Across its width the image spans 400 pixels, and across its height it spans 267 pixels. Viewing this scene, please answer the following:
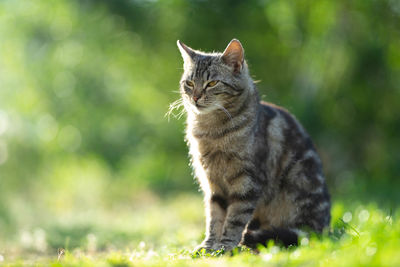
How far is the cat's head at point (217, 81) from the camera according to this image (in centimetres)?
389

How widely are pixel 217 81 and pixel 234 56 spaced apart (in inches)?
10.2

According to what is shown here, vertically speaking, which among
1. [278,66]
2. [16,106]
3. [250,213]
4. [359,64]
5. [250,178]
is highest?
[16,106]

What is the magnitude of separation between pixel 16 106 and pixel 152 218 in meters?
7.43

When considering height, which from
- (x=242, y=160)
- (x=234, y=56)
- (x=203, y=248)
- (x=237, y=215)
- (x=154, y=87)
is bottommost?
(x=203, y=248)

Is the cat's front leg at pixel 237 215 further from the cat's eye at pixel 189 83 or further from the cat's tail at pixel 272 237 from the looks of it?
the cat's eye at pixel 189 83

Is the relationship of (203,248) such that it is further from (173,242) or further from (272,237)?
(173,242)

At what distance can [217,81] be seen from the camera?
12.9ft

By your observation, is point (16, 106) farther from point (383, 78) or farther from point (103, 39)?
point (383, 78)

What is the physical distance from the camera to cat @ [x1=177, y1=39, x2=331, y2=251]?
3760 mm

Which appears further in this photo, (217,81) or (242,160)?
(217,81)

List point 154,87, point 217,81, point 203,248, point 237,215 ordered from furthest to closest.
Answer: point 154,87 < point 217,81 < point 237,215 < point 203,248

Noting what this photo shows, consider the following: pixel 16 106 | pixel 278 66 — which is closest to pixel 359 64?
pixel 278 66

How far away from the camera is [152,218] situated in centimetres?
720

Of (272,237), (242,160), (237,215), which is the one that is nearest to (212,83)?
(242,160)
